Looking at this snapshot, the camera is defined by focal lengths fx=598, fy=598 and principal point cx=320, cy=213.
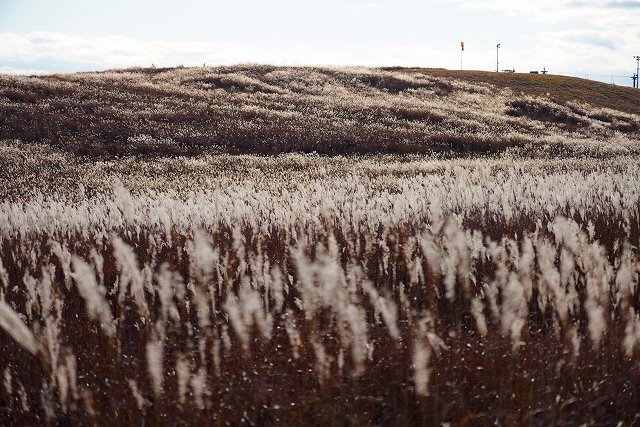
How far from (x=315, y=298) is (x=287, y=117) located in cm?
3062

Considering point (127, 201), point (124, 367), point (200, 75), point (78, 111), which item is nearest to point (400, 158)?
point (78, 111)

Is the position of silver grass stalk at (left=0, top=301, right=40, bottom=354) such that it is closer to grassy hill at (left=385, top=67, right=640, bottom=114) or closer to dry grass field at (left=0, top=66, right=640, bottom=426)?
dry grass field at (left=0, top=66, right=640, bottom=426)

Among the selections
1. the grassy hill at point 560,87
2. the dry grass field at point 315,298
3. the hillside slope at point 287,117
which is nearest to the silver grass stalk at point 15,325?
the dry grass field at point 315,298

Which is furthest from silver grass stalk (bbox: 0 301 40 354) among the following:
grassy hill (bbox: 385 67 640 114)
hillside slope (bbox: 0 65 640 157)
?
grassy hill (bbox: 385 67 640 114)

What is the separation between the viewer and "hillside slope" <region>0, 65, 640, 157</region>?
25.9 metres

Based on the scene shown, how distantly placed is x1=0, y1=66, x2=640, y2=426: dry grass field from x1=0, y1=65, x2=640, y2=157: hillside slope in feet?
13.5

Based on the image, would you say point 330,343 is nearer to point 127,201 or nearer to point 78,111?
point 127,201

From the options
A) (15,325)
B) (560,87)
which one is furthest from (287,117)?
(560,87)

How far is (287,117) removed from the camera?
33000 millimetres

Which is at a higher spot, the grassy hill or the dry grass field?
the grassy hill

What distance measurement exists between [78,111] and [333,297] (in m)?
29.7

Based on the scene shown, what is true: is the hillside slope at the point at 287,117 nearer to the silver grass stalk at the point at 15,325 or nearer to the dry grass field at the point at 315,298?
the dry grass field at the point at 315,298

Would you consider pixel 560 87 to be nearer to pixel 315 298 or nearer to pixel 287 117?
pixel 287 117

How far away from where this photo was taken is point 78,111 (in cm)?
2938
